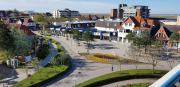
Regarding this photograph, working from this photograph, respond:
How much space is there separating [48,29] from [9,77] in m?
79.1

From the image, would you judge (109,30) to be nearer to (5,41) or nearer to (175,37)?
(175,37)

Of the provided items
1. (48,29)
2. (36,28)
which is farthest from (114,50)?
(36,28)

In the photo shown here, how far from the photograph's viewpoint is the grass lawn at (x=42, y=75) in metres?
37.9

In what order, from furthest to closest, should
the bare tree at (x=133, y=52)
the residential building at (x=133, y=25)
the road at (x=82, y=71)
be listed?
the residential building at (x=133, y=25)
the bare tree at (x=133, y=52)
the road at (x=82, y=71)

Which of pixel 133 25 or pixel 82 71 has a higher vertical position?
pixel 133 25

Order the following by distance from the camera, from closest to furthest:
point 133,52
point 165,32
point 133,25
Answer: point 133,52, point 165,32, point 133,25

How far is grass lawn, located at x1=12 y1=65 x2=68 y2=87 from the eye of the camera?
37862mm

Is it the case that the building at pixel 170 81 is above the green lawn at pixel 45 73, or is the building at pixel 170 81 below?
above

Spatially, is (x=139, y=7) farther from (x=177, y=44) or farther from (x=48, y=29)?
(x=177, y=44)

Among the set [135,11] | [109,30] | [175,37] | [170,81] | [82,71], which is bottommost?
[82,71]

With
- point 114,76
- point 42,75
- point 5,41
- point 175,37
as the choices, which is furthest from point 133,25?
point 42,75

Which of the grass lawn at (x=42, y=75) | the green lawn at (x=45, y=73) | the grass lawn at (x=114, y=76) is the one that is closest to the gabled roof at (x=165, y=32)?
the grass lawn at (x=114, y=76)

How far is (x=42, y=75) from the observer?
4191 cm

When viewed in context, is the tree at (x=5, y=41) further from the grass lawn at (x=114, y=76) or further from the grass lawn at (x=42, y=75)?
the grass lawn at (x=114, y=76)
